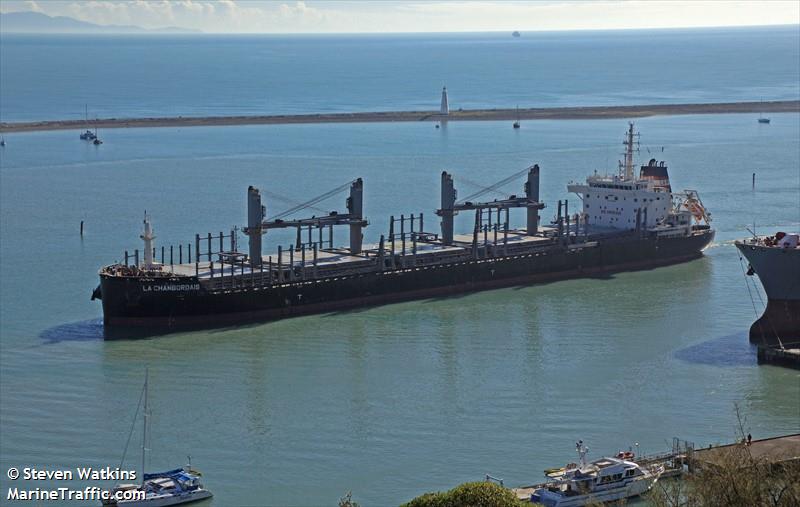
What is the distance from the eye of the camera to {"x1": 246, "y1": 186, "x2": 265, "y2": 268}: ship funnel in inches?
1677

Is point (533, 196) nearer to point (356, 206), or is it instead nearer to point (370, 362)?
point (356, 206)

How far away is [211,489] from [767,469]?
10.4 m

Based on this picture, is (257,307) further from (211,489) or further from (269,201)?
(269,201)

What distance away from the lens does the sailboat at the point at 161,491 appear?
24547 mm

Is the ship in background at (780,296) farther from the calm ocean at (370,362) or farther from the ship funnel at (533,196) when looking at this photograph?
the ship funnel at (533,196)

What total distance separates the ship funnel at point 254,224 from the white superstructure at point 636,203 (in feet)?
52.6

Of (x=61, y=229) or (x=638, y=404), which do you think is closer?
(x=638, y=404)

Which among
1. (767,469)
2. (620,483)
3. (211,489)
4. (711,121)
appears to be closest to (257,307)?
(211,489)

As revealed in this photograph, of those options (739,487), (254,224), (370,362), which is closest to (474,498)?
(739,487)

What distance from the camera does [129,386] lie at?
3309cm

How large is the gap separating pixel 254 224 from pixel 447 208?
27.3ft

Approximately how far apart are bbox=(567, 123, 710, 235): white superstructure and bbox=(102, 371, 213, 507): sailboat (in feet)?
100

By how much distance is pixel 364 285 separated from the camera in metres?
43.2

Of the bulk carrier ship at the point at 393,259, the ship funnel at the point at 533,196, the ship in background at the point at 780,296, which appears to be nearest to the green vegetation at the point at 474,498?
the ship in background at the point at 780,296
